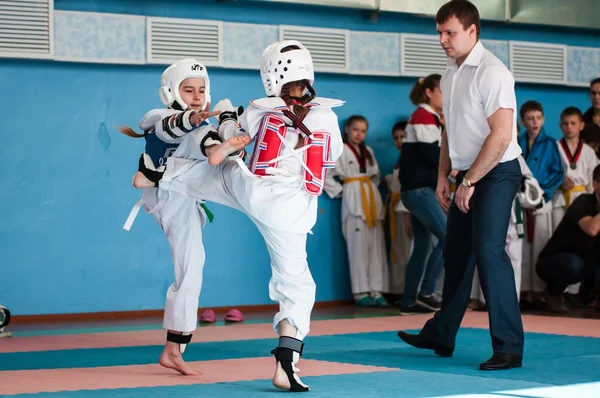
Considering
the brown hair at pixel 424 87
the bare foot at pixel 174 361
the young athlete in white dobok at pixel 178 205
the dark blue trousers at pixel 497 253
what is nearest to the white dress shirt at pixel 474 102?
the dark blue trousers at pixel 497 253

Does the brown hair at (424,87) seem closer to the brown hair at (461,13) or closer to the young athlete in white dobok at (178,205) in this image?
the brown hair at (461,13)

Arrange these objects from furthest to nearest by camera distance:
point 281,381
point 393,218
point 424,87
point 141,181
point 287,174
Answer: point 393,218, point 424,87, point 141,181, point 287,174, point 281,381

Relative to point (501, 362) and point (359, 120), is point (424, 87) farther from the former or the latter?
point (501, 362)

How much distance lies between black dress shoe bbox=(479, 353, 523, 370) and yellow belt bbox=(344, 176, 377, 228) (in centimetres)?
442

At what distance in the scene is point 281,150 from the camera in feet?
13.2

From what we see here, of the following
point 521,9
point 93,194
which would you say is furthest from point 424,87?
point 93,194

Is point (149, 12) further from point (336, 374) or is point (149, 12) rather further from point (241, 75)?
point (336, 374)

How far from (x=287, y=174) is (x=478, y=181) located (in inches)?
Result: 48.0

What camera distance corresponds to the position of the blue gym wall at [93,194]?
807cm

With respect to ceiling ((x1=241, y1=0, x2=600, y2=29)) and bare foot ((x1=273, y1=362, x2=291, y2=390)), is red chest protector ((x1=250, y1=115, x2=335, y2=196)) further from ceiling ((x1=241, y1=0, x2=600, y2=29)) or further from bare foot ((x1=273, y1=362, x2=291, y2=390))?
ceiling ((x1=241, y1=0, x2=600, y2=29))

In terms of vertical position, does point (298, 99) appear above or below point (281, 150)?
above

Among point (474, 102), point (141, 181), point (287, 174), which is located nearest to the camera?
point (287, 174)

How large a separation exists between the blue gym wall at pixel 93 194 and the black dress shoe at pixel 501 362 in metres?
4.39

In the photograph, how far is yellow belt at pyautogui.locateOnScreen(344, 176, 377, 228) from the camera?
9086 mm
